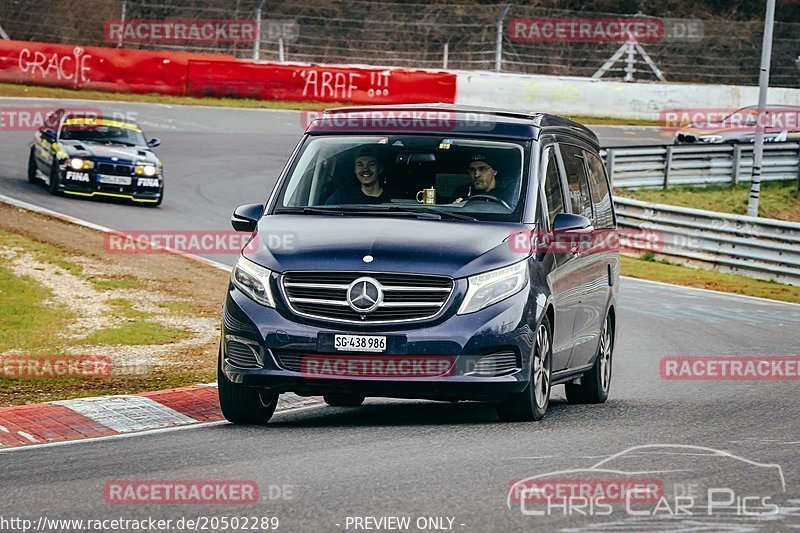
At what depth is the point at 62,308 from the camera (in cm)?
1614

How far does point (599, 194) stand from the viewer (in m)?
12.2

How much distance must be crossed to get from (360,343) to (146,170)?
17.6 m

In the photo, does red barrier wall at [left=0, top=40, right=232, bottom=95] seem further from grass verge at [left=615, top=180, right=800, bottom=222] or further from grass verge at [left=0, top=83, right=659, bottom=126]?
grass verge at [left=615, top=180, right=800, bottom=222]

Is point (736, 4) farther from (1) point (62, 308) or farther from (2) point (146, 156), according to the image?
(1) point (62, 308)

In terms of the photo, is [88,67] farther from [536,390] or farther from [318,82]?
[536,390]

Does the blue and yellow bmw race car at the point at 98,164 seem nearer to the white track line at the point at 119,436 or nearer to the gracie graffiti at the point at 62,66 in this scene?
the gracie graffiti at the point at 62,66

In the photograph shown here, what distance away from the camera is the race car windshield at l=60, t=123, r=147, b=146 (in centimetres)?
2628

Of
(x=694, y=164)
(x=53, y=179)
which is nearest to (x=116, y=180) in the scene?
(x=53, y=179)

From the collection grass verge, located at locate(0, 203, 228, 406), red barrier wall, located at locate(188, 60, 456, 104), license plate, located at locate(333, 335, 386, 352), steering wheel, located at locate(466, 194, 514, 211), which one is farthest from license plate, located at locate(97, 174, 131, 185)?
license plate, located at locate(333, 335, 386, 352)

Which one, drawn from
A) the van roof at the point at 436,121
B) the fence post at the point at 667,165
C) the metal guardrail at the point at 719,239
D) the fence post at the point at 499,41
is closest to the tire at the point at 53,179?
the metal guardrail at the point at 719,239

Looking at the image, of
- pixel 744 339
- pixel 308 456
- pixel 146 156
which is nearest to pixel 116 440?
pixel 308 456

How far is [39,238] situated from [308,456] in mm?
13829

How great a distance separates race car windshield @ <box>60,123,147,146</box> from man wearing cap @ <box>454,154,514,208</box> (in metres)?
17.2

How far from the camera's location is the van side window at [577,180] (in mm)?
10992
